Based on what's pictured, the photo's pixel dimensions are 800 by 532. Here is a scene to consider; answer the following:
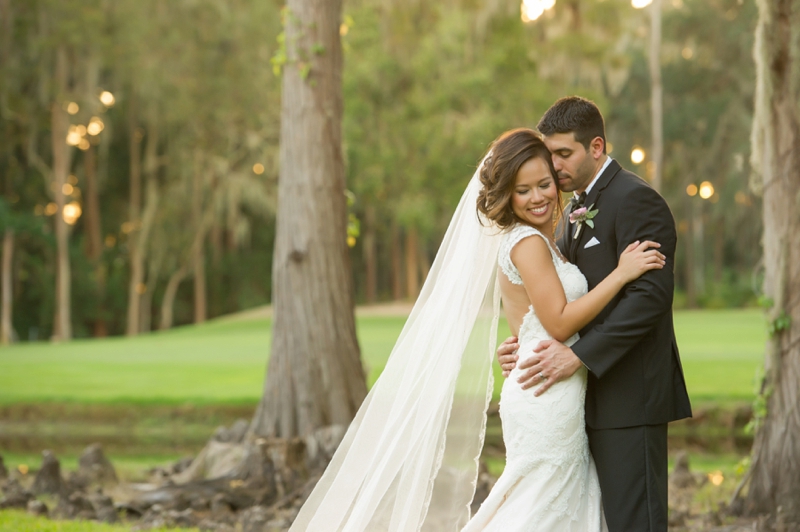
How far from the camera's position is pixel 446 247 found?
12.1 ft

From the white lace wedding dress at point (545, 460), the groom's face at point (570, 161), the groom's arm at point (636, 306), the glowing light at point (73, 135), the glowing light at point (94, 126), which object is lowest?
the white lace wedding dress at point (545, 460)

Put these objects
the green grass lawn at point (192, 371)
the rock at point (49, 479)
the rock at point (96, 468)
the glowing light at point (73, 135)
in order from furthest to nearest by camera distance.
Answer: the glowing light at point (73, 135) < the green grass lawn at point (192, 371) < the rock at point (96, 468) < the rock at point (49, 479)

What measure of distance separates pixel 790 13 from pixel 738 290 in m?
28.6

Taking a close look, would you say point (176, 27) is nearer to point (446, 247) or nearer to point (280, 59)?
point (280, 59)

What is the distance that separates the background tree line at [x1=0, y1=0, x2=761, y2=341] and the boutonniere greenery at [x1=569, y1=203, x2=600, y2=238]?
1878cm

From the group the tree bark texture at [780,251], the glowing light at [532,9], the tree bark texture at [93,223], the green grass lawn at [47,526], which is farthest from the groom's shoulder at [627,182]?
the tree bark texture at [93,223]

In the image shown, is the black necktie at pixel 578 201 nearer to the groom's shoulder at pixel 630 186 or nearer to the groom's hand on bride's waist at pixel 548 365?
the groom's shoulder at pixel 630 186

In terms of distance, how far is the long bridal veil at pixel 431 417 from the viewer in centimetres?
345

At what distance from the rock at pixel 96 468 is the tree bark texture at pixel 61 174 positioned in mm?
18265

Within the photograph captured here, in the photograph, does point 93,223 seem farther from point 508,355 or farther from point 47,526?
point 508,355

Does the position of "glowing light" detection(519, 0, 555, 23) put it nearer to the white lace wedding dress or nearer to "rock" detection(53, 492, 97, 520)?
"rock" detection(53, 492, 97, 520)

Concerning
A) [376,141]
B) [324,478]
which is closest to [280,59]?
[324,478]

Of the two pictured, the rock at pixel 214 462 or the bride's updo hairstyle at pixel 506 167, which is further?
the rock at pixel 214 462

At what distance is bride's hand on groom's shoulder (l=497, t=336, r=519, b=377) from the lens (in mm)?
3346
